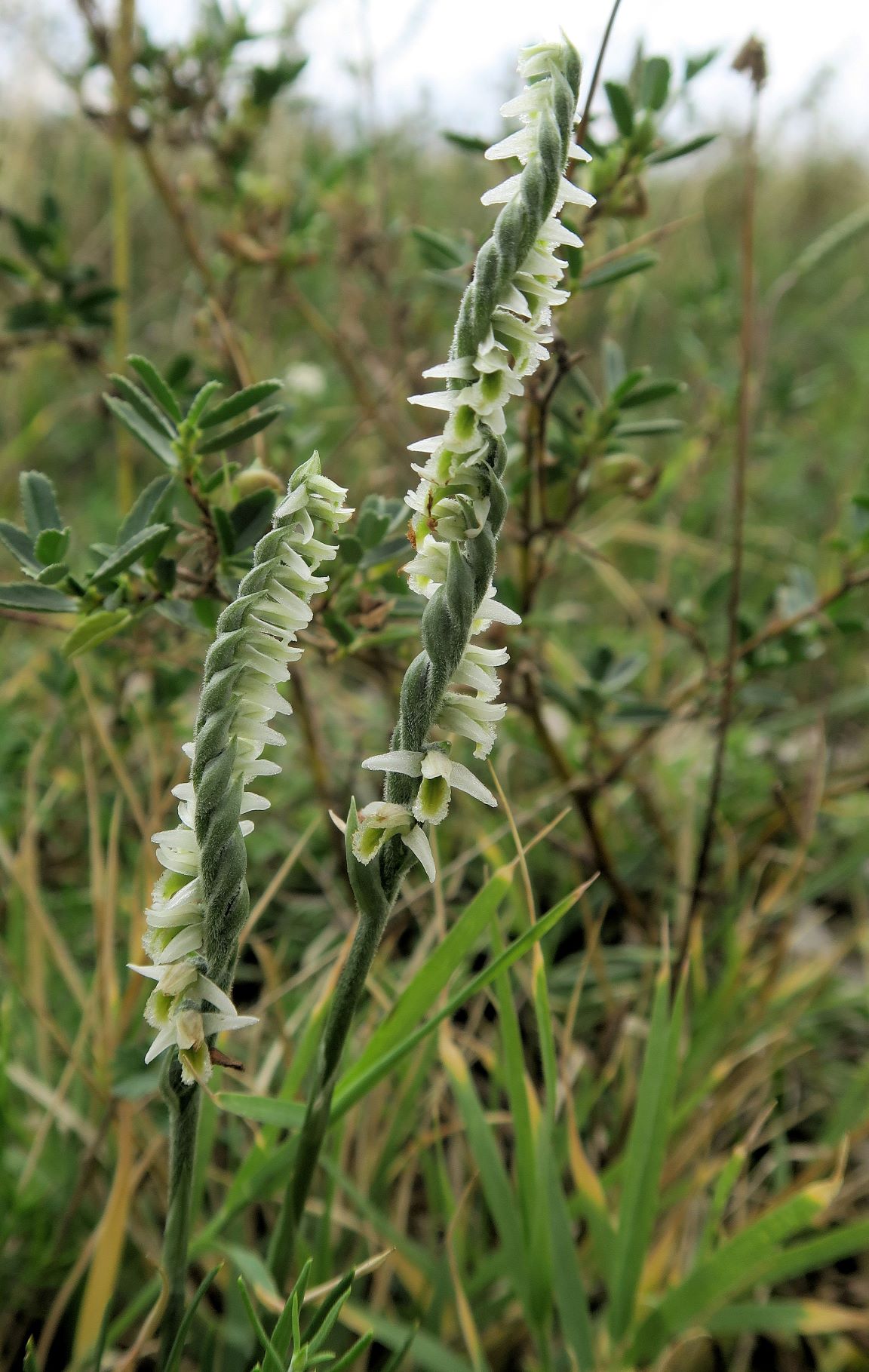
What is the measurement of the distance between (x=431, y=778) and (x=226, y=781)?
105 millimetres

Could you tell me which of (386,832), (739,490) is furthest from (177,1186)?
(739,490)

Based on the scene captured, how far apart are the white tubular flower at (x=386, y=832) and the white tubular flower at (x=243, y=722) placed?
5cm

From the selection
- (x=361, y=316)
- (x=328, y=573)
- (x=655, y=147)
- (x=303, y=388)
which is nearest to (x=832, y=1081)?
(x=328, y=573)

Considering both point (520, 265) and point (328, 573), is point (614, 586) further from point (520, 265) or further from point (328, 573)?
point (520, 265)

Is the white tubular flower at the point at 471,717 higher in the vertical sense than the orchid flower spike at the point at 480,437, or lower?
lower

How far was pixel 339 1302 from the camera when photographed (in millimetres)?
596

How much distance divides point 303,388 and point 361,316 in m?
1.35

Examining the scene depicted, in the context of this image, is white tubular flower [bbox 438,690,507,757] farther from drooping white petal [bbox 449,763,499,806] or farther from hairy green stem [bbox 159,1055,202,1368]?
hairy green stem [bbox 159,1055,202,1368]

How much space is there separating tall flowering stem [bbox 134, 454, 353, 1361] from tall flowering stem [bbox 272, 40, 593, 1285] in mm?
56

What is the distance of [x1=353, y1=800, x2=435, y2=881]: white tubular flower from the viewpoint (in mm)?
525

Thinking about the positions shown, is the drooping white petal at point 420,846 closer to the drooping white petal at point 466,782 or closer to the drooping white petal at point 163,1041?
the drooping white petal at point 466,782

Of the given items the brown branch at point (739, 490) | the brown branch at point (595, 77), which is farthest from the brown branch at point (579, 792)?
the brown branch at point (595, 77)

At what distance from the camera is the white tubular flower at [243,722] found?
50 centimetres

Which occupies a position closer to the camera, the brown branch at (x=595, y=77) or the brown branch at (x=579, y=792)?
the brown branch at (x=595, y=77)
